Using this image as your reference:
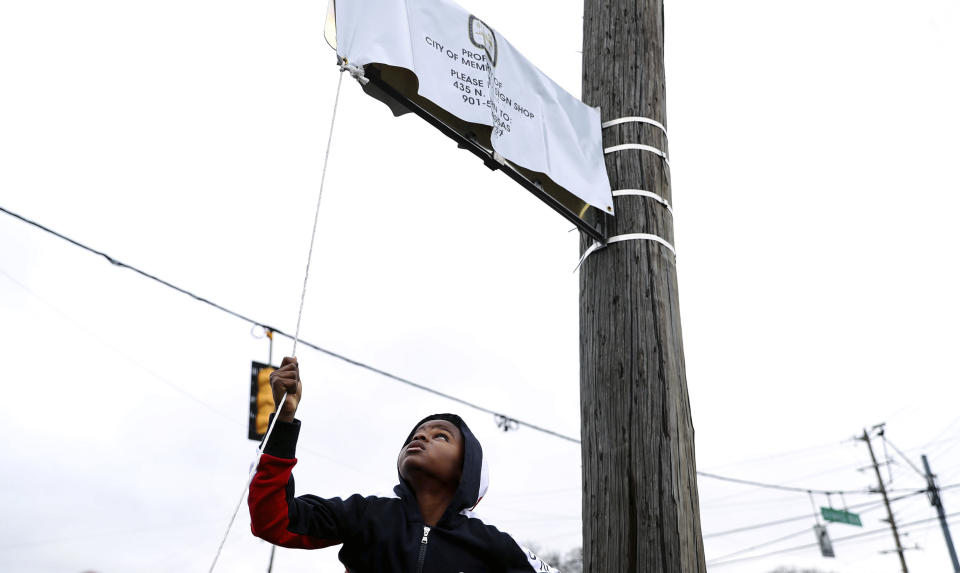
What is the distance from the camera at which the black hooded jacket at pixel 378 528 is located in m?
1.94

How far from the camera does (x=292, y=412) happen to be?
198cm

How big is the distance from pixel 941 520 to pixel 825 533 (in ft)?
15.7

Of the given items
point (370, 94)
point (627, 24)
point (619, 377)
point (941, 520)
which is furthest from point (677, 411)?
point (941, 520)

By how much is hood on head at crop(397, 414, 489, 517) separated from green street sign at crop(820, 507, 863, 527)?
2322 centimetres

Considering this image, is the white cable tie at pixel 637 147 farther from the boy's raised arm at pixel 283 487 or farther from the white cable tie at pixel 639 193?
the boy's raised arm at pixel 283 487

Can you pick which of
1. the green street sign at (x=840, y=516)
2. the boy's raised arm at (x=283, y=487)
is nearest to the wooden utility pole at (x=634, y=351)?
the boy's raised arm at (x=283, y=487)

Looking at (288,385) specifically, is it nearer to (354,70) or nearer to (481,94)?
(354,70)

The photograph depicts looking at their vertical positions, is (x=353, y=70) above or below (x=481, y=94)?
below

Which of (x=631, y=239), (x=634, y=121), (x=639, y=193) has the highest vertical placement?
(x=634, y=121)

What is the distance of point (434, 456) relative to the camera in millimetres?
2330

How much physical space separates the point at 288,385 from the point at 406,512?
582 millimetres

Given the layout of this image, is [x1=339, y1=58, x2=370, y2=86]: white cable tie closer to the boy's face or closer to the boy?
the boy

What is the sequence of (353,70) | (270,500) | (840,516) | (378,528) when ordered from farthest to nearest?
(840,516) < (353,70) < (378,528) < (270,500)

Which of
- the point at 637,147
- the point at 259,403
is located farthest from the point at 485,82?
the point at 259,403
